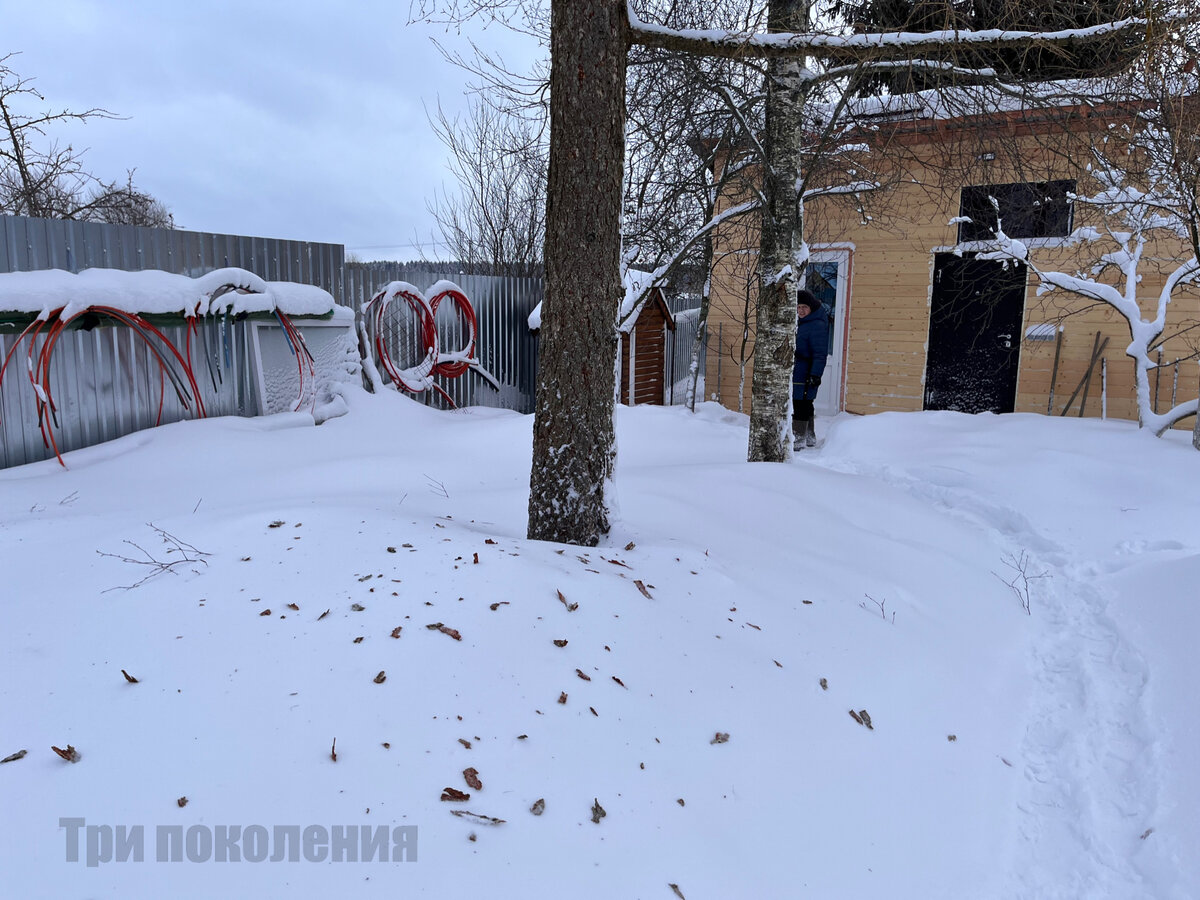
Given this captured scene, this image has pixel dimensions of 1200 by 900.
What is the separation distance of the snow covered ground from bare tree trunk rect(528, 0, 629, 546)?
0.34m

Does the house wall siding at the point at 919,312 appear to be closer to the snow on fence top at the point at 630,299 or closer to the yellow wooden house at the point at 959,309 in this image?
the yellow wooden house at the point at 959,309

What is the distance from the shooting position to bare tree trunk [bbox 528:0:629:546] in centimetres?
350

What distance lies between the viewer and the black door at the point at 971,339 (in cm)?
1089

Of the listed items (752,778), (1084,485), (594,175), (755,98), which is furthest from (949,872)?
(755,98)

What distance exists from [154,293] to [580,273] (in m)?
4.62

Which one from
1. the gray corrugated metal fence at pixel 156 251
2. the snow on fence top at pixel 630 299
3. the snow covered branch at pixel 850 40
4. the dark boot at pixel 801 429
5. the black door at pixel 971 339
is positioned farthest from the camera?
the black door at pixel 971 339

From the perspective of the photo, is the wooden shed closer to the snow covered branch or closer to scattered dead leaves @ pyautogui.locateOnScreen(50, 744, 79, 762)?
the snow covered branch

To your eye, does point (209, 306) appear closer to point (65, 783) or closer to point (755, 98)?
point (755, 98)

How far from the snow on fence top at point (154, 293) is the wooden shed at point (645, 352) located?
5.37m

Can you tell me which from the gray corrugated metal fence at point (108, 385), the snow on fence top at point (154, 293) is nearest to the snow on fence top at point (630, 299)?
the snow on fence top at point (154, 293)

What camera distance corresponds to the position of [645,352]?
508 inches

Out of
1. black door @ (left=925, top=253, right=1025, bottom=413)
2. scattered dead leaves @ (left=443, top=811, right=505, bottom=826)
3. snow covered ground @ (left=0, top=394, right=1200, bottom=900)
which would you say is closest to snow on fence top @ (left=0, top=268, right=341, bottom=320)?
snow covered ground @ (left=0, top=394, right=1200, bottom=900)

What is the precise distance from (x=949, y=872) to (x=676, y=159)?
7.28 metres

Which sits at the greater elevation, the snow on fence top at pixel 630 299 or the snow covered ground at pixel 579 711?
the snow on fence top at pixel 630 299
